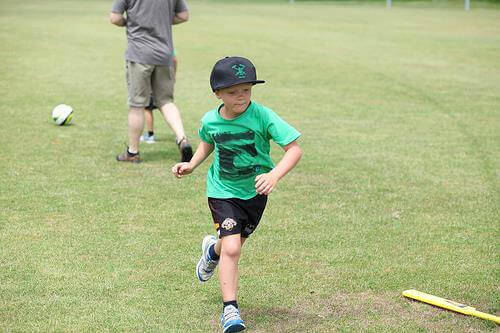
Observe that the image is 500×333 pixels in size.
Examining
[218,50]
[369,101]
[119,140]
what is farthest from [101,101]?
[218,50]

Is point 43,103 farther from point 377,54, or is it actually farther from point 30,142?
point 377,54

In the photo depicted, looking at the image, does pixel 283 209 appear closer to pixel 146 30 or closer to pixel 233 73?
pixel 146 30

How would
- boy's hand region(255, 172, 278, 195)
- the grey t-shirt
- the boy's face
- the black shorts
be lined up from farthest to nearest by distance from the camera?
the grey t-shirt
the black shorts
the boy's face
boy's hand region(255, 172, 278, 195)

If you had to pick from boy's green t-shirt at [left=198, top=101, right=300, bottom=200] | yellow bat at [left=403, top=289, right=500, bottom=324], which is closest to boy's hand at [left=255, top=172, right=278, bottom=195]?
boy's green t-shirt at [left=198, top=101, right=300, bottom=200]

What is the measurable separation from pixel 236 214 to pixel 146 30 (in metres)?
4.74

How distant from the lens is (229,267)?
209 inches

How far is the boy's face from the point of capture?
5270mm

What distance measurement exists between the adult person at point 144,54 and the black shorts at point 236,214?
13.5ft

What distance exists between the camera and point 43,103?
13742mm

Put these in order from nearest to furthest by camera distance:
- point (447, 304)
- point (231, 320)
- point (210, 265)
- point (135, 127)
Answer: point (231, 320), point (447, 304), point (210, 265), point (135, 127)

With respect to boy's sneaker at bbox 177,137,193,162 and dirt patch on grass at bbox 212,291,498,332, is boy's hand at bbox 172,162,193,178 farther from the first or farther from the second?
boy's sneaker at bbox 177,137,193,162

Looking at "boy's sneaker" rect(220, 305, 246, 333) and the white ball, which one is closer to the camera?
"boy's sneaker" rect(220, 305, 246, 333)

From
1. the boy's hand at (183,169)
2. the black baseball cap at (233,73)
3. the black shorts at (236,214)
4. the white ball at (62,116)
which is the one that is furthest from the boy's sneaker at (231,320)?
the white ball at (62,116)

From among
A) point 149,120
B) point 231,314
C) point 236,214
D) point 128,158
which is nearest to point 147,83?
point 128,158
